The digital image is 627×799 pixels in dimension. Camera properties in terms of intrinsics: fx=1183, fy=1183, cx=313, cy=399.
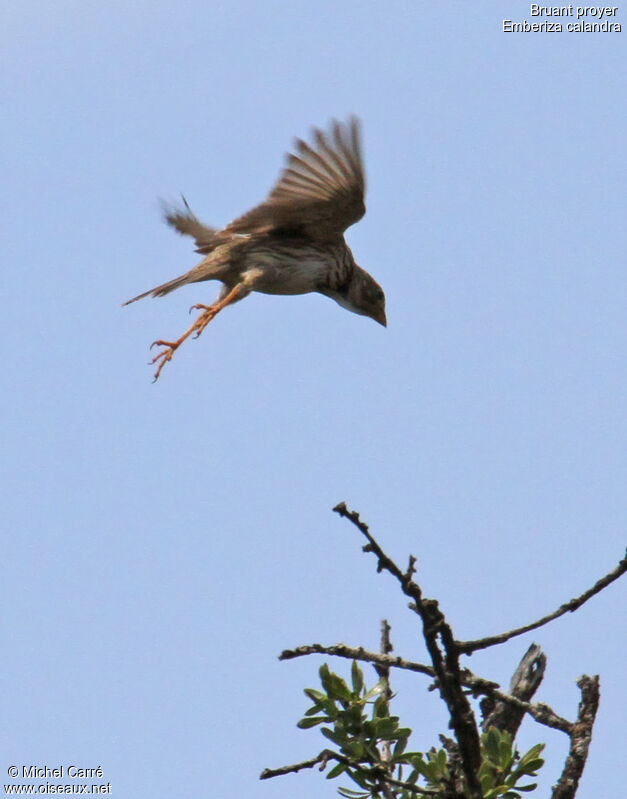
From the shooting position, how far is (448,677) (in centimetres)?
298

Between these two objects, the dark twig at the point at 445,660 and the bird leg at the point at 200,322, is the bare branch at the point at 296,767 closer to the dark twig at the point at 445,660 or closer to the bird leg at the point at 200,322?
the dark twig at the point at 445,660

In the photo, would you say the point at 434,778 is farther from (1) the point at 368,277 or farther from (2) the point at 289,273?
(1) the point at 368,277

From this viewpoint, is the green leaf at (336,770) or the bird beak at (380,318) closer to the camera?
the green leaf at (336,770)

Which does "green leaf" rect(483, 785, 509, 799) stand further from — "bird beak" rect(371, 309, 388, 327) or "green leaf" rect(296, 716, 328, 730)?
"bird beak" rect(371, 309, 388, 327)

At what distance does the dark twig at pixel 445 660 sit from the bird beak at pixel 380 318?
6775 millimetres

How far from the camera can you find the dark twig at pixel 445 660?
2.92m

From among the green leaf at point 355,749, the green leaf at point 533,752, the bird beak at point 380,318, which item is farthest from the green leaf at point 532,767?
the bird beak at point 380,318

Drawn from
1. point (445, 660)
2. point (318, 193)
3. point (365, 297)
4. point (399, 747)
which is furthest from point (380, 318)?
point (445, 660)

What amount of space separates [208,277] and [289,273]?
562 millimetres

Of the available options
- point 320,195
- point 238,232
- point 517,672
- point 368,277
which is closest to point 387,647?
point 517,672

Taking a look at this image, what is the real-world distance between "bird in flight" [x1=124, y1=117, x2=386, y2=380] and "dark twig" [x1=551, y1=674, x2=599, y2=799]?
3.98m

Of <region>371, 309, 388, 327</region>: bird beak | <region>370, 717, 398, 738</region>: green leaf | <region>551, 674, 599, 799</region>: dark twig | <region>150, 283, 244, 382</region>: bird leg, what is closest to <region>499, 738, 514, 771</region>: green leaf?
<region>551, 674, 599, 799</region>: dark twig

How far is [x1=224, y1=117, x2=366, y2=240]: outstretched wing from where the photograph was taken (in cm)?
711

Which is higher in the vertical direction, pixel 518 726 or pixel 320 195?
pixel 320 195
